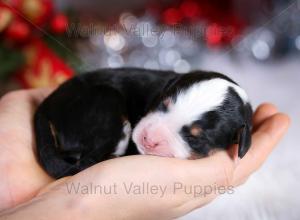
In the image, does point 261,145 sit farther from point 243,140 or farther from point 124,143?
point 124,143

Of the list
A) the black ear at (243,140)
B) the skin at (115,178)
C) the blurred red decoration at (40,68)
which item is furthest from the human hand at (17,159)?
the blurred red decoration at (40,68)

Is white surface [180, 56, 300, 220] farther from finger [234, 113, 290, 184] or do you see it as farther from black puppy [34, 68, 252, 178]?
black puppy [34, 68, 252, 178]

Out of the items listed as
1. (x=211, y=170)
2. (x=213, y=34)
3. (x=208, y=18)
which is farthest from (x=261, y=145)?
(x=208, y=18)

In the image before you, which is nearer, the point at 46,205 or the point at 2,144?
the point at 46,205

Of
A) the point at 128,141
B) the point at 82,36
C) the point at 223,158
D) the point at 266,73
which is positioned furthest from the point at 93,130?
the point at 266,73

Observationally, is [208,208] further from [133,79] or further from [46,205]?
[46,205]

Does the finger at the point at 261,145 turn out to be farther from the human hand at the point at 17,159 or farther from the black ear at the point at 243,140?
the human hand at the point at 17,159

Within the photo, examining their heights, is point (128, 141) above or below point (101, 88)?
below
